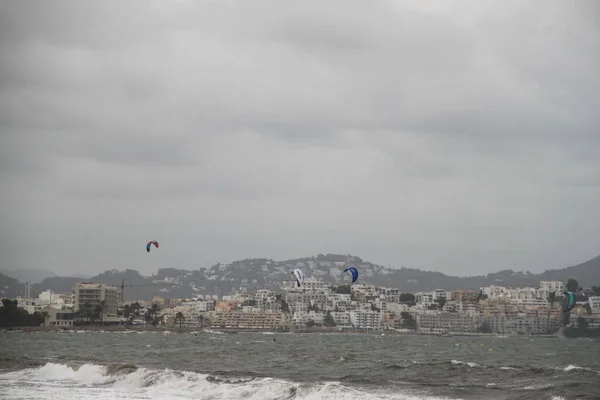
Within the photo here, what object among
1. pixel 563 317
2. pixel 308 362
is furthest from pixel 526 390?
pixel 563 317

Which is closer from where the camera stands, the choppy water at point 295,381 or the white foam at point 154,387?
the white foam at point 154,387

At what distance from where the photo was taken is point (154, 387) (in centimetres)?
3684

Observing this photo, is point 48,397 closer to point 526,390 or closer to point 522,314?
point 526,390

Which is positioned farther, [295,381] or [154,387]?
[295,381]

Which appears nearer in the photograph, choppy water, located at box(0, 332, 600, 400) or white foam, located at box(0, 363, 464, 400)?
white foam, located at box(0, 363, 464, 400)

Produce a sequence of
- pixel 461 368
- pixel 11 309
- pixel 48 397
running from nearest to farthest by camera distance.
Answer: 1. pixel 48 397
2. pixel 461 368
3. pixel 11 309

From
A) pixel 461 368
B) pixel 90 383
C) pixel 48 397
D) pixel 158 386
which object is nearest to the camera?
pixel 48 397

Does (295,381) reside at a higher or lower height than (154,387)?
higher

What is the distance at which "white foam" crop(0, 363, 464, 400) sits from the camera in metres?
32.3

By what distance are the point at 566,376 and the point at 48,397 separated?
75.7 feet

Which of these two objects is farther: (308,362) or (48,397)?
(308,362)

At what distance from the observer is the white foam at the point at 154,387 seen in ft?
106

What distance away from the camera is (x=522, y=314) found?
192 meters

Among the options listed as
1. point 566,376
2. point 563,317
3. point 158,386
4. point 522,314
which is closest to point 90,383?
point 158,386
